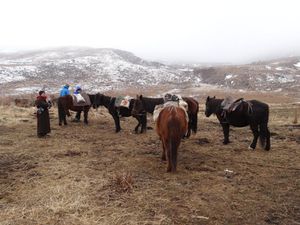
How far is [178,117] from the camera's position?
7773 mm

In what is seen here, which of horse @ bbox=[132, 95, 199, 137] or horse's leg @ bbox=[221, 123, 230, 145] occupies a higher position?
horse @ bbox=[132, 95, 199, 137]

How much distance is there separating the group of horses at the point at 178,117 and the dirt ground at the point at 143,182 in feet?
1.58

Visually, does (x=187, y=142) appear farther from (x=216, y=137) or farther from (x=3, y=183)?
(x=3, y=183)

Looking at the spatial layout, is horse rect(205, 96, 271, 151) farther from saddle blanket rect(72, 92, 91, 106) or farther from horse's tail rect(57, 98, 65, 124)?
horse's tail rect(57, 98, 65, 124)

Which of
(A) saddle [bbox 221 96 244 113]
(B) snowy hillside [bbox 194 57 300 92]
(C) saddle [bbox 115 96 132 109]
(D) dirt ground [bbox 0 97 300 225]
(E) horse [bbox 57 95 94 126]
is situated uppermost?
(A) saddle [bbox 221 96 244 113]

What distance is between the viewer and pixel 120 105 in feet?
43.0

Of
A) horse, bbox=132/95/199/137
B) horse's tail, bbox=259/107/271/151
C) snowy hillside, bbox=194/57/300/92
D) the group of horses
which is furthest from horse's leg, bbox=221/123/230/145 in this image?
snowy hillside, bbox=194/57/300/92

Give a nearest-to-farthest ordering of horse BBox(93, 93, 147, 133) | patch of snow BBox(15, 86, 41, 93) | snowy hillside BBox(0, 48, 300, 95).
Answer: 1. horse BBox(93, 93, 147, 133)
2. patch of snow BBox(15, 86, 41, 93)
3. snowy hillside BBox(0, 48, 300, 95)

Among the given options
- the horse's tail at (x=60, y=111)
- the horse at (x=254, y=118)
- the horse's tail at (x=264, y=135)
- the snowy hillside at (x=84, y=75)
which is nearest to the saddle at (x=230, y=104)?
the horse at (x=254, y=118)

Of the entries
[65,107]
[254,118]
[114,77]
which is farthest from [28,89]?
[254,118]

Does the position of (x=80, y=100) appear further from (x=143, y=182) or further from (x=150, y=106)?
(x=143, y=182)

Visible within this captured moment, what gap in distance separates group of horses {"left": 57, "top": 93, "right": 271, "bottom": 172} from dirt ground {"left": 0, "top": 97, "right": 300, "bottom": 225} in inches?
19.0

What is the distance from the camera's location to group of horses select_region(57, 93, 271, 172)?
25.2 feet

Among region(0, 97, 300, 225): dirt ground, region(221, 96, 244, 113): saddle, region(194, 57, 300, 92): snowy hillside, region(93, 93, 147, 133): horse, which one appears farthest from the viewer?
region(194, 57, 300, 92): snowy hillside
